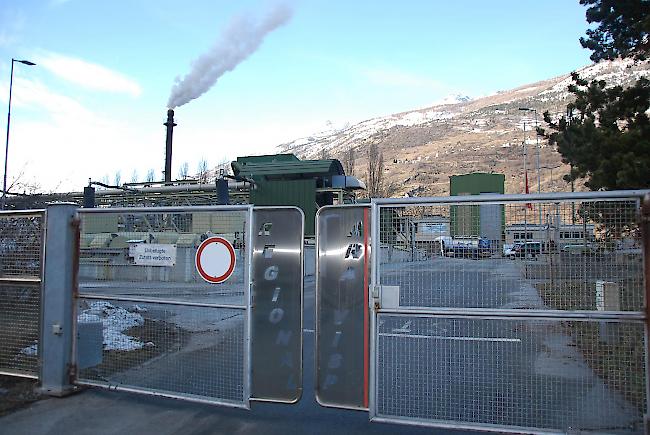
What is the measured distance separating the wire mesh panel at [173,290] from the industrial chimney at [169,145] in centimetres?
3905

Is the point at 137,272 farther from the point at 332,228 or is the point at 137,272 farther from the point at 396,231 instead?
the point at 396,231

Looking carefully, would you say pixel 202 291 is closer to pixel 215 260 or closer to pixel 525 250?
pixel 215 260

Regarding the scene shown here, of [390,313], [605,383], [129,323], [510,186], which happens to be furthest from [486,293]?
[510,186]

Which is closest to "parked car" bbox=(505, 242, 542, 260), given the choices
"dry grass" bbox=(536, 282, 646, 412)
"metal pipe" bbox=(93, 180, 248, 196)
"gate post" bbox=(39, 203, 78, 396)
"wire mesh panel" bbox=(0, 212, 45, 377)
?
"dry grass" bbox=(536, 282, 646, 412)

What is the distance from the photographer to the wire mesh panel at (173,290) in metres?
5.78

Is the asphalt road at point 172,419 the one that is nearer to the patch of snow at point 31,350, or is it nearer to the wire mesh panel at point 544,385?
the wire mesh panel at point 544,385

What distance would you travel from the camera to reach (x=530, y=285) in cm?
488

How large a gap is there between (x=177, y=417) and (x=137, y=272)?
167cm

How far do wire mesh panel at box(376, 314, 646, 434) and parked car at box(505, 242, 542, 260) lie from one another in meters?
0.60

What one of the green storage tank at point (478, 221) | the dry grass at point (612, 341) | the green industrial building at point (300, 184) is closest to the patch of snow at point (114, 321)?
the green storage tank at point (478, 221)

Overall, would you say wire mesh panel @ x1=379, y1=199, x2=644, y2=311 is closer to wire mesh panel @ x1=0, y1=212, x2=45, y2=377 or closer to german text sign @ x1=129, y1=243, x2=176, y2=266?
german text sign @ x1=129, y1=243, x2=176, y2=266

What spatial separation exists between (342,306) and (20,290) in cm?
455

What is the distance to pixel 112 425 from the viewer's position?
5473 millimetres

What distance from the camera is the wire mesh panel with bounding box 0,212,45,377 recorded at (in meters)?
6.80
